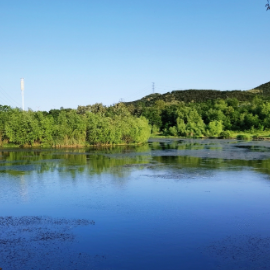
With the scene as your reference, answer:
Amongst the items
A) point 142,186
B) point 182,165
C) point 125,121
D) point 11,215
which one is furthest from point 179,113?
point 11,215

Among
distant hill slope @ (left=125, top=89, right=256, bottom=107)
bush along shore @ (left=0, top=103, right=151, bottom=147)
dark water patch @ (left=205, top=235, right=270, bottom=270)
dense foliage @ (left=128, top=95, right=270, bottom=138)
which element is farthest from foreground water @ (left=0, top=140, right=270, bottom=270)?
distant hill slope @ (left=125, top=89, right=256, bottom=107)

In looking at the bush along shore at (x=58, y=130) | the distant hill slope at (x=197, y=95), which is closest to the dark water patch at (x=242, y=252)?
the bush along shore at (x=58, y=130)

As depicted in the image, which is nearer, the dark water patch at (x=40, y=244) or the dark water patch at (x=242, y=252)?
the dark water patch at (x=242, y=252)

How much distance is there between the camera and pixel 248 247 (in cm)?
1023

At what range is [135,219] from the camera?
516 inches

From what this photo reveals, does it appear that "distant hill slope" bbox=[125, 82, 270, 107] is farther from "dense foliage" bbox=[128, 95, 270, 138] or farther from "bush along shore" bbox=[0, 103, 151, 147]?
"bush along shore" bbox=[0, 103, 151, 147]

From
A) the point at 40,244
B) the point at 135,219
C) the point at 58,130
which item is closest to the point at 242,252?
the point at 135,219

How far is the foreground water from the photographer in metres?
9.57

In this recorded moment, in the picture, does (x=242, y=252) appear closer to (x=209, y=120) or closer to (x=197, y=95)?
(x=209, y=120)

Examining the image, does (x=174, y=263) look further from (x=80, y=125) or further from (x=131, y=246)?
(x=80, y=125)

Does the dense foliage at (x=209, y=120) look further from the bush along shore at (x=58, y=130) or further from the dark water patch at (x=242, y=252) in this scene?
the dark water patch at (x=242, y=252)

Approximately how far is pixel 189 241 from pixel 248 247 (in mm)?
1746

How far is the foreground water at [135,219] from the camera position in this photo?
9.57 meters

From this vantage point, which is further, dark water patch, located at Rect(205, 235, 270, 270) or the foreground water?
the foreground water
